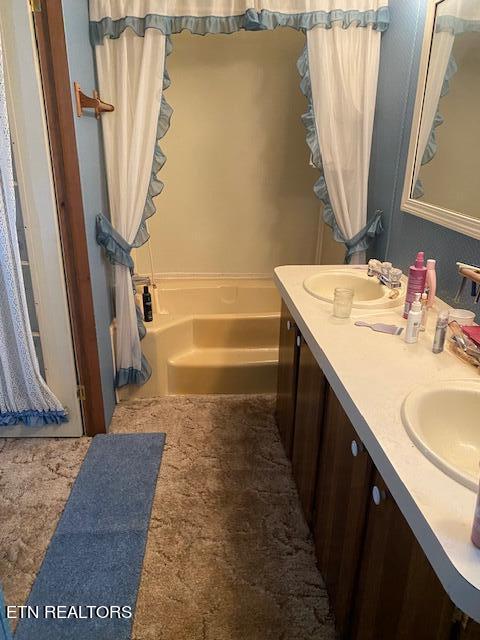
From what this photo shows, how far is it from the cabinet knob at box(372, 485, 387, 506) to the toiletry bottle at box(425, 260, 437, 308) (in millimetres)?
791

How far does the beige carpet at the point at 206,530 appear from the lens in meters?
1.42

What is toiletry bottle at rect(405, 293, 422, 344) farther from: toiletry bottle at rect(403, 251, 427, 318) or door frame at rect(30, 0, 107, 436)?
door frame at rect(30, 0, 107, 436)

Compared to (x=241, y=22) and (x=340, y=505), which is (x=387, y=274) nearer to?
(x=340, y=505)

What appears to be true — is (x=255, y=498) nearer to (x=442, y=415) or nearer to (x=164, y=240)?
(x=442, y=415)

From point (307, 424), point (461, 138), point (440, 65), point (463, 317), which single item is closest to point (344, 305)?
point (463, 317)

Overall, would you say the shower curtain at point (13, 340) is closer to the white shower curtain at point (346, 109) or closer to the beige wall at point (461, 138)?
the white shower curtain at point (346, 109)

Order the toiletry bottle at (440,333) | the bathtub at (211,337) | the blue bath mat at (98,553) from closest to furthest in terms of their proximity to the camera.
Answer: the toiletry bottle at (440,333) → the blue bath mat at (98,553) → the bathtub at (211,337)

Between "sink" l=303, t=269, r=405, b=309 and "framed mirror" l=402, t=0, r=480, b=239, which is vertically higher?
"framed mirror" l=402, t=0, r=480, b=239

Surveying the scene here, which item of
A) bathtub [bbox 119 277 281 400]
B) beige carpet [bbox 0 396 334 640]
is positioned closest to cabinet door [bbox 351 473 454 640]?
beige carpet [bbox 0 396 334 640]

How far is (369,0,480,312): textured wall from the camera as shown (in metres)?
1.66

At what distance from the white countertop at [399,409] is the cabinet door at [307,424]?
0.15 meters

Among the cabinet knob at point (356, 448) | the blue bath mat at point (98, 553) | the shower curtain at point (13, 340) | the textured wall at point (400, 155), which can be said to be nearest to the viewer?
the cabinet knob at point (356, 448)

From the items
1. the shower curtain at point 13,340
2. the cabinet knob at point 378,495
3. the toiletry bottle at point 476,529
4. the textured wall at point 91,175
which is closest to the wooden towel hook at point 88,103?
the textured wall at point 91,175

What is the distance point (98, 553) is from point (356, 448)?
1071 mm
